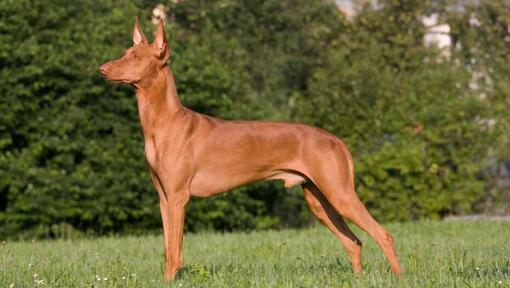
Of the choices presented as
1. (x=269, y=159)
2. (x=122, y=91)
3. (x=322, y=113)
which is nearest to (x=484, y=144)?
(x=322, y=113)

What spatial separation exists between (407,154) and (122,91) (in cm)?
502

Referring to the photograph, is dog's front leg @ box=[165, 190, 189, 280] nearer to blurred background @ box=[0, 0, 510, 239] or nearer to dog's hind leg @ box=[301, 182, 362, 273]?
dog's hind leg @ box=[301, 182, 362, 273]

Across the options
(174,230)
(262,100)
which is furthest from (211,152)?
(262,100)

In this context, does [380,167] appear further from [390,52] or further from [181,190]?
[181,190]

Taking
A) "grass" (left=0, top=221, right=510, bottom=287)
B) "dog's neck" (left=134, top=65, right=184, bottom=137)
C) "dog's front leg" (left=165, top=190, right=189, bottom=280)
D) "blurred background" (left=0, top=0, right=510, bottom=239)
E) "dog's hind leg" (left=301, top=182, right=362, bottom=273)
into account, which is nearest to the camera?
"grass" (left=0, top=221, right=510, bottom=287)

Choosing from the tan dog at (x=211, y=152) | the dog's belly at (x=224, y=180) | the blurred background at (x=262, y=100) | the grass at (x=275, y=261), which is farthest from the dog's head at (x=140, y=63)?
the blurred background at (x=262, y=100)

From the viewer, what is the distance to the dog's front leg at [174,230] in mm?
7930

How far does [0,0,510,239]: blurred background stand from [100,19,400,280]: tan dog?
7.21 meters

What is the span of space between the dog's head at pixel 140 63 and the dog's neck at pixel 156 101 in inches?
2.5

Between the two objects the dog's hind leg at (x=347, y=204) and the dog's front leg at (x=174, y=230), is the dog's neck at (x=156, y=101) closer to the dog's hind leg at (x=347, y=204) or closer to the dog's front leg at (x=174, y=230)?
the dog's front leg at (x=174, y=230)

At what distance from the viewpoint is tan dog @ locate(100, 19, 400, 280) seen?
803 centimetres

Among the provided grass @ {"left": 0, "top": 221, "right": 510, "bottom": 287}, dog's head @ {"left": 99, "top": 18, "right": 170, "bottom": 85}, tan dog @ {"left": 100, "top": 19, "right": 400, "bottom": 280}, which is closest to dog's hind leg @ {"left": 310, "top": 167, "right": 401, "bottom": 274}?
tan dog @ {"left": 100, "top": 19, "right": 400, "bottom": 280}

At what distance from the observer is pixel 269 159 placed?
8180 millimetres

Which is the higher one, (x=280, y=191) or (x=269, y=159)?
(x=269, y=159)
